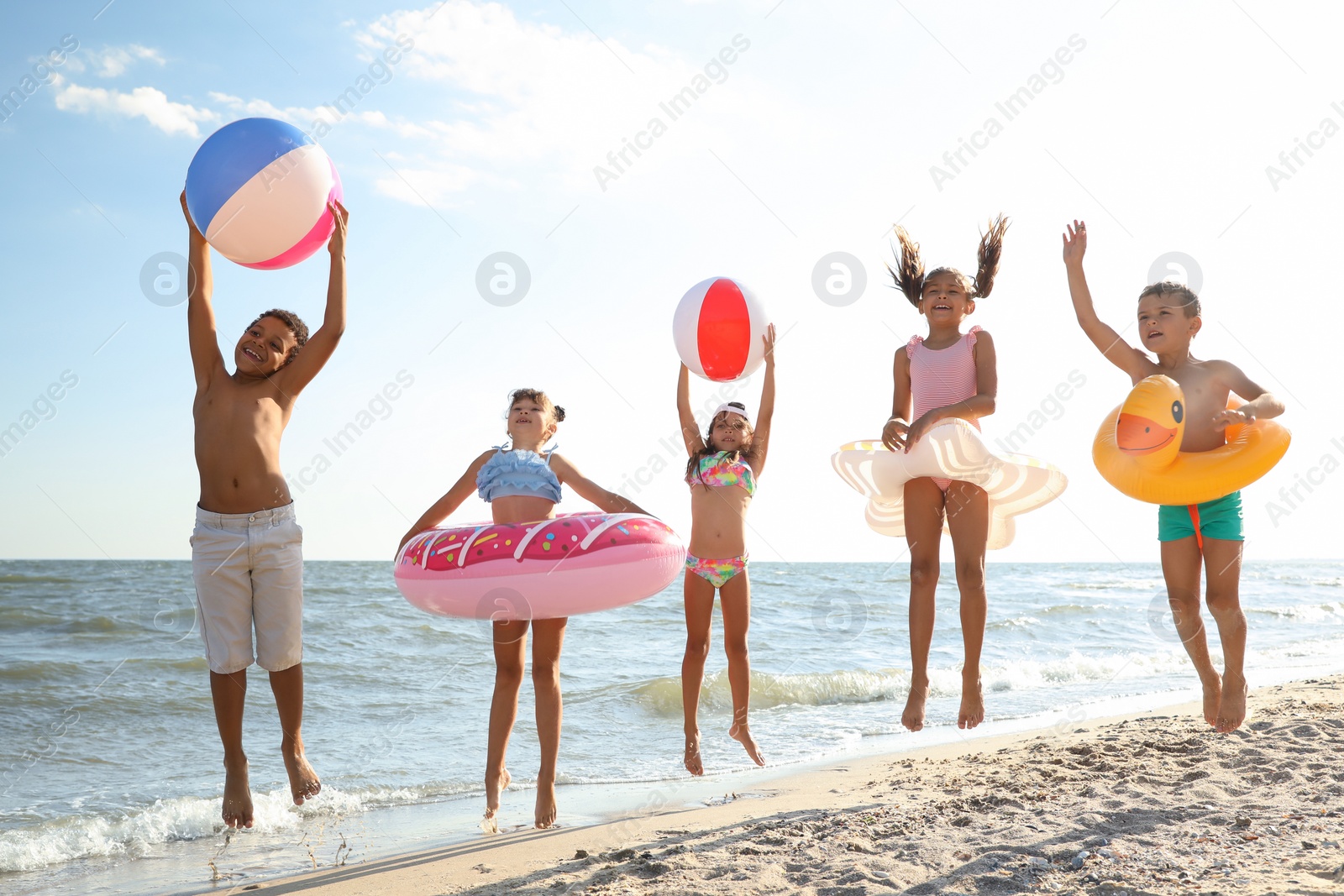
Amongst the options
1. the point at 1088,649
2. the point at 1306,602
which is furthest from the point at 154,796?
the point at 1306,602

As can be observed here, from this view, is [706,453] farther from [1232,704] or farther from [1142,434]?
[1232,704]

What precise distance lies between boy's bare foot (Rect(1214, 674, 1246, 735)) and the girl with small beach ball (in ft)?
3.67

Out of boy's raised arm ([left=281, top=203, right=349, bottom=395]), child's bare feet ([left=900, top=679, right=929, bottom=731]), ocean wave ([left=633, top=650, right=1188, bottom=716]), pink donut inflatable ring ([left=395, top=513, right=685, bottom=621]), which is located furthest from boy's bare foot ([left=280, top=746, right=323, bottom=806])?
ocean wave ([left=633, top=650, right=1188, bottom=716])

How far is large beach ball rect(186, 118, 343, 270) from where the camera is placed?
12.3 feet

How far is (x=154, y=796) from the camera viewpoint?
245 inches

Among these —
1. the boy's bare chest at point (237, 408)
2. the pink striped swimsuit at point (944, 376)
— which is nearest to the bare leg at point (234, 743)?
the boy's bare chest at point (237, 408)

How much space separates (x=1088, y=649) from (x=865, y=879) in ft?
37.4

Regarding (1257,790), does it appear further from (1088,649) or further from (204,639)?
(1088,649)

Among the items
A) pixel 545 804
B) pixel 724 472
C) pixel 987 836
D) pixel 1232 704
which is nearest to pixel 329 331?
pixel 724 472

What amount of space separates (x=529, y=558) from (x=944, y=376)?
2.30 meters

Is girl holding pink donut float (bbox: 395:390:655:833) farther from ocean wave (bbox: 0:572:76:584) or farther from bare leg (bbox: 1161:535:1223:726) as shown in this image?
ocean wave (bbox: 0:572:76:584)

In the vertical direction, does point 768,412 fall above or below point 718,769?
above

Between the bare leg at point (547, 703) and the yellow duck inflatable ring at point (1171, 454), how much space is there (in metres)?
2.77

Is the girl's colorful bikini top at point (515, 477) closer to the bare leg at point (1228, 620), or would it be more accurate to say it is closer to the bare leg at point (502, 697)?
the bare leg at point (502, 697)
